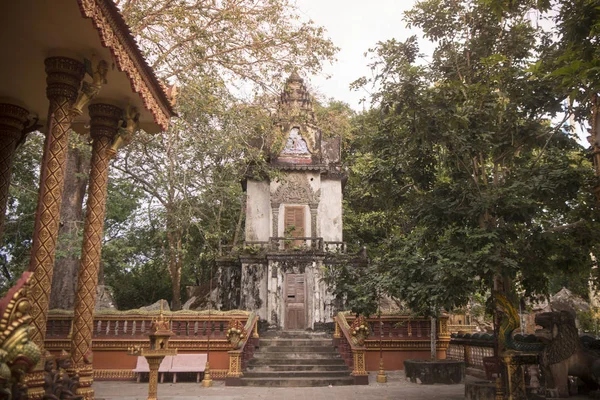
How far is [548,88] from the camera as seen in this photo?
8531mm

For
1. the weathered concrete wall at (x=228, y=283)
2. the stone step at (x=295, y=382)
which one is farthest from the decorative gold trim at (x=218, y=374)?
the weathered concrete wall at (x=228, y=283)

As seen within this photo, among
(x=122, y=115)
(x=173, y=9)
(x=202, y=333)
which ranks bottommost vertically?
(x=202, y=333)

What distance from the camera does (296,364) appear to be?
12805 mm

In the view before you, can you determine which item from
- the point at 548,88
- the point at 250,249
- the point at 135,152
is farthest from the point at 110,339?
the point at 548,88

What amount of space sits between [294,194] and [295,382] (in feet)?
34.3

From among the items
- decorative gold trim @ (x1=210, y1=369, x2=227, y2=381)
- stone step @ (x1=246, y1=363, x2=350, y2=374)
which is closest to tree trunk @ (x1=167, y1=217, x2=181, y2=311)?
decorative gold trim @ (x1=210, y1=369, x2=227, y2=381)

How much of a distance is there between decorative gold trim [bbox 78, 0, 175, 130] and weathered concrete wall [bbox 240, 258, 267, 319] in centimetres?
1338

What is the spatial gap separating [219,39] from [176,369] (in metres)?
8.19

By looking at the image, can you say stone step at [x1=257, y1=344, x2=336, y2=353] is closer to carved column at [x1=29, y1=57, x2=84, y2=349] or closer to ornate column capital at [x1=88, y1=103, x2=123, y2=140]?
Result: ornate column capital at [x1=88, y1=103, x2=123, y2=140]

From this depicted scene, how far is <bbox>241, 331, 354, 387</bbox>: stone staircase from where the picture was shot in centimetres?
1153

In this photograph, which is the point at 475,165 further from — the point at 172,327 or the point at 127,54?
the point at 172,327

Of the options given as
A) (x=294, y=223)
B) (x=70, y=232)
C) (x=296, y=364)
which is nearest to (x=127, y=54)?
(x=70, y=232)

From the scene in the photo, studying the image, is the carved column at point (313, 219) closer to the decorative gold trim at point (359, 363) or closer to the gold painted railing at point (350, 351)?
the gold painted railing at point (350, 351)

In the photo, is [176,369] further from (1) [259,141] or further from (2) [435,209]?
(1) [259,141]
